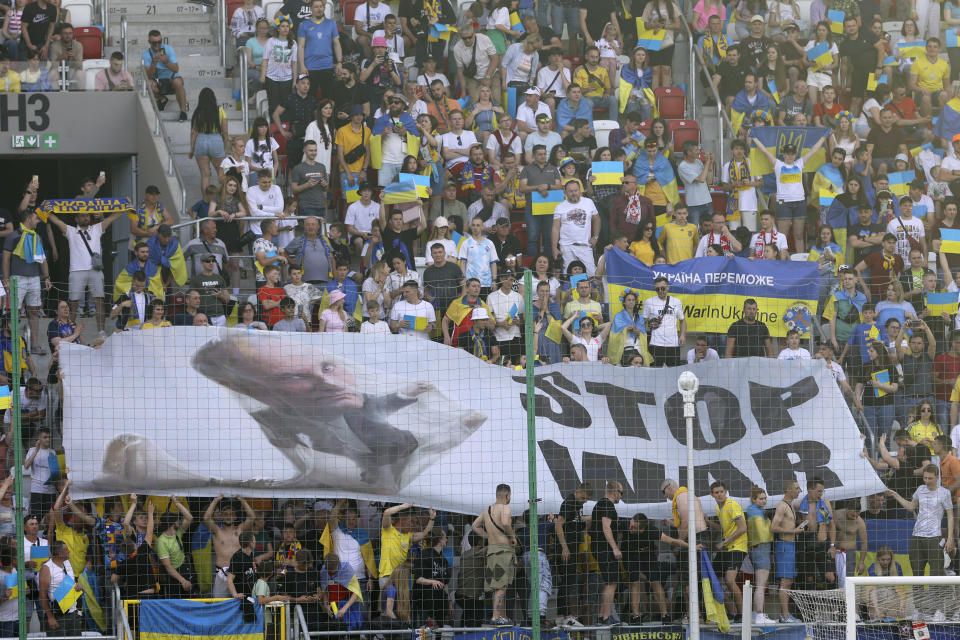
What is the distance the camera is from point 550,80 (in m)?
21.4

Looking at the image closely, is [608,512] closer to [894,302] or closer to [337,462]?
[337,462]

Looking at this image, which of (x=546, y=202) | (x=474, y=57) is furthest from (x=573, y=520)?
(x=474, y=57)

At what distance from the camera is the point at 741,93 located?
71.8 ft

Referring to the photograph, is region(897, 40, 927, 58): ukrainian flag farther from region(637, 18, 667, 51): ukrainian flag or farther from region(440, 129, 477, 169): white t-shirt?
region(440, 129, 477, 169): white t-shirt

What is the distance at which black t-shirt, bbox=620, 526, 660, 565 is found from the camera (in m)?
14.3

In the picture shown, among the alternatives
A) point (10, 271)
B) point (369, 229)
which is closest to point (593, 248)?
point (369, 229)

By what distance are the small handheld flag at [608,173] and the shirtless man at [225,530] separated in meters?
7.42

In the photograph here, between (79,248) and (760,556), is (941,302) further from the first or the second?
(79,248)

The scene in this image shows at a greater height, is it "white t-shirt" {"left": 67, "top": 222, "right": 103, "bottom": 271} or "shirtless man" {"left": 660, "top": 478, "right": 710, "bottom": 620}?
"white t-shirt" {"left": 67, "top": 222, "right": 103, "bottom": 271}

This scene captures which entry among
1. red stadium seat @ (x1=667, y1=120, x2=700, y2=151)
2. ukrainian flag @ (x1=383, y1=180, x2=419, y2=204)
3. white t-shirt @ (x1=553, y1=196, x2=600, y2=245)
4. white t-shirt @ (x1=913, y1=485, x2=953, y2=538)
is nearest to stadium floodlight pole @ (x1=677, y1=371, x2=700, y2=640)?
white t-shirt @ (x1=913, y1=485, x2=953, y2=538)

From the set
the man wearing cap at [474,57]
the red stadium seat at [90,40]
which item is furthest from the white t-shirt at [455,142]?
the red stadium seat at [90,40]

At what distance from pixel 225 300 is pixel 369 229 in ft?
12.8

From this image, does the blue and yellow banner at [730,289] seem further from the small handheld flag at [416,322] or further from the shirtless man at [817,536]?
the small handheld flag at [416,322]

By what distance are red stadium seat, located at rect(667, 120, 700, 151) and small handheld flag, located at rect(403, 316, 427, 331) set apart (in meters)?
6.93
